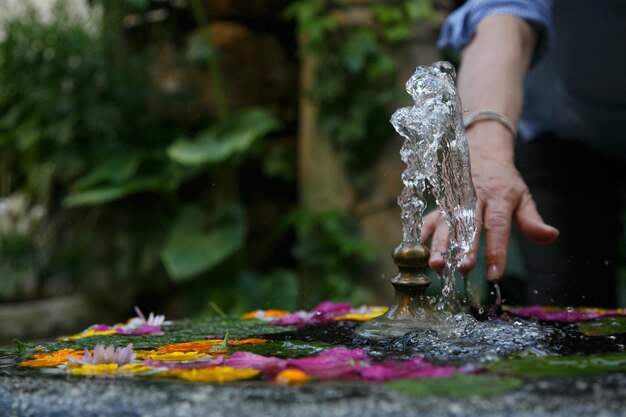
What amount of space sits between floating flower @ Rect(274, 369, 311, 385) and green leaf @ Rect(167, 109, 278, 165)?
311cm

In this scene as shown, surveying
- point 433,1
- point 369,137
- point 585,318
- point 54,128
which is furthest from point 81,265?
point 585,318

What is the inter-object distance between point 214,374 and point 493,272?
548 millimetres

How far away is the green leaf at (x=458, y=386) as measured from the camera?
0.58 metres

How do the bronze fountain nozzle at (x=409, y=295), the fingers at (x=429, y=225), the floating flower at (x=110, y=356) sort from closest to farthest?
the floating flower at (x=110, y=356) → the bronze fountain nozzle at (x=409, y=295) → the fingers at (x=429, y=225)

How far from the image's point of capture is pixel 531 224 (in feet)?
3.70

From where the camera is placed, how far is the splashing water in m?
1.09

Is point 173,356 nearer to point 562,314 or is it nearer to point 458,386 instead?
point 458,386

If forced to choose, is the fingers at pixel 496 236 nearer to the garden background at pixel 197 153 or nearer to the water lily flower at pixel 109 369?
the water lily flower at pixel 109 369

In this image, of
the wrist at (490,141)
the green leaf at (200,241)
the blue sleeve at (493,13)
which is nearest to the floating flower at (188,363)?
the wrist at (490,141)

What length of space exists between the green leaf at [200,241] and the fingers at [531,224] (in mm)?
2700

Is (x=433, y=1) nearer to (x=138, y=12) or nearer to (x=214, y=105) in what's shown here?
(x=214, y=105)

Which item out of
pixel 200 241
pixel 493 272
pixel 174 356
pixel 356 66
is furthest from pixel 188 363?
pixel 200 241

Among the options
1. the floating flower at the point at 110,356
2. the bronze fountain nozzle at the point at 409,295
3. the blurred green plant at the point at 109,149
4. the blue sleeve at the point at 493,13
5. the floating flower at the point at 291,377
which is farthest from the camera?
the blurred green plant at the point at 109,149

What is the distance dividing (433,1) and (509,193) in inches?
114
